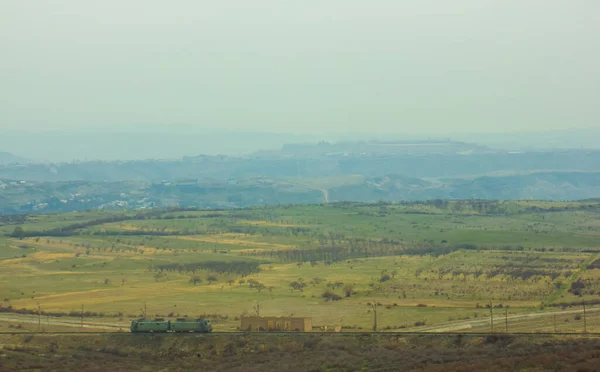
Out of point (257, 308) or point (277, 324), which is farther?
point (257, 308)

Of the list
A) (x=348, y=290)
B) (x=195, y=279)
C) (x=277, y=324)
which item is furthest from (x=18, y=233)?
(x=277, y=324)

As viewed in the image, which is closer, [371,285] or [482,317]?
[482,317]

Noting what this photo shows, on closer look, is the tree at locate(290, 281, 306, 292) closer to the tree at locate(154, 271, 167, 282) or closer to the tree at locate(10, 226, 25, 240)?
the tree at locate(154, 271, 167, 282)

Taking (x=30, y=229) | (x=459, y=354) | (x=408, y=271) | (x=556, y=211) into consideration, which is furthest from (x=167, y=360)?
(x=556, y=211)

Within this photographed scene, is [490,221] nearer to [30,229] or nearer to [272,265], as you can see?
[272,265]

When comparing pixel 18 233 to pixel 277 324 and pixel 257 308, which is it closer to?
pixel 257 308

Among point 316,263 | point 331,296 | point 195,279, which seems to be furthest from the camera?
point 316,263
